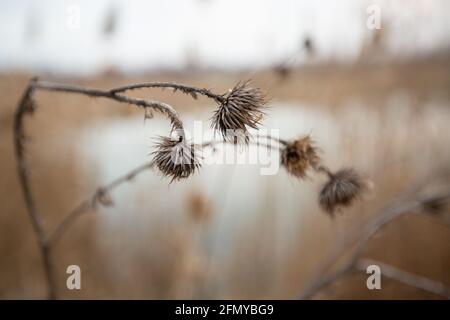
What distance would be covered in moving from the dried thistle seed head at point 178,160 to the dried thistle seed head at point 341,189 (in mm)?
501

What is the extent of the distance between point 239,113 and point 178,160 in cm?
18

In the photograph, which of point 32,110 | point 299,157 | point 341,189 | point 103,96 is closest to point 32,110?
point 32,110

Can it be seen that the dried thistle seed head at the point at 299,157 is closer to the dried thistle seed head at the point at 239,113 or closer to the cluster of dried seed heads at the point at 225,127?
the cluster of dried seed heads at the point at 225,127

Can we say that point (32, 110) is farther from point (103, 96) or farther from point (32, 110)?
point (103, 96)

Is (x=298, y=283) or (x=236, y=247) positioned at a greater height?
(x=236, y=247)

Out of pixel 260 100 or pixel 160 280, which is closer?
pixel 260 100

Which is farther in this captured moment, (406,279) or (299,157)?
(406,279)

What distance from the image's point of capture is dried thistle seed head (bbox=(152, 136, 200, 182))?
95 cm

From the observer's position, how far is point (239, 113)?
962mm

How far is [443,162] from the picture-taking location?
3596mm
